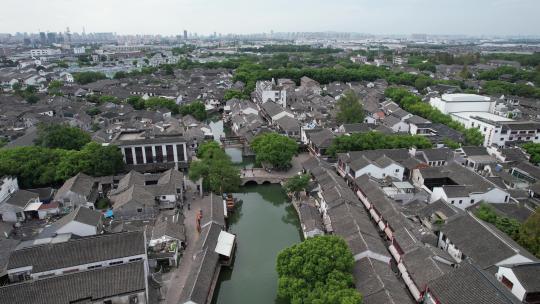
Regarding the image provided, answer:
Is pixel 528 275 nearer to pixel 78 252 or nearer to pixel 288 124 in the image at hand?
pixel 78 252

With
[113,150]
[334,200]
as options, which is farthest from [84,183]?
[334,200]

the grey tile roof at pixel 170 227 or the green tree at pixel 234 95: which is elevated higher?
the green tree at pixel 234 95

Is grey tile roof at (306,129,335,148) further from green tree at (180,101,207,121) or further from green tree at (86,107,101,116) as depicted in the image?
green tree at (86,107,101,116)

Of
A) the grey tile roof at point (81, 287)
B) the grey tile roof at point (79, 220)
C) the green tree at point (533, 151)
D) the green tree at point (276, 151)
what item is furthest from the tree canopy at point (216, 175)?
the green tree at point (533, 151)

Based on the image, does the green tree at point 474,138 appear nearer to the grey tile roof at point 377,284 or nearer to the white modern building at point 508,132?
the white modern building at point 508,132

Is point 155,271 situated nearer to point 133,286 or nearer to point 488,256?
Result: point 133,286
